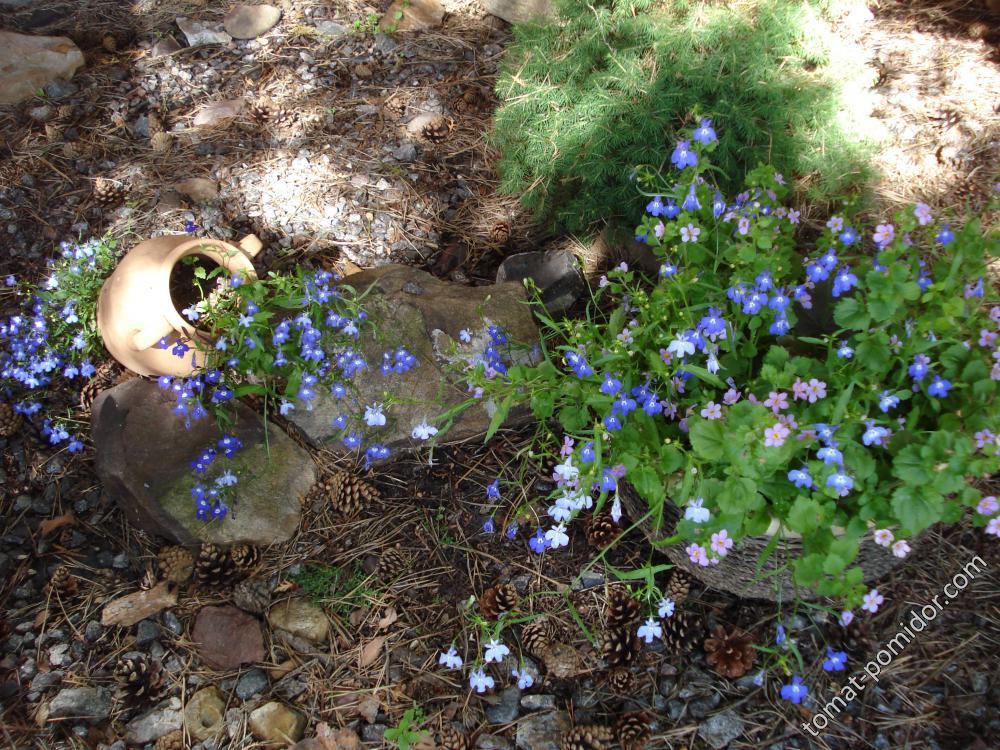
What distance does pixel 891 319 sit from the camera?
165 cm

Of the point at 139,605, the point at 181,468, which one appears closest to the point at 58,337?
the point at 181,468

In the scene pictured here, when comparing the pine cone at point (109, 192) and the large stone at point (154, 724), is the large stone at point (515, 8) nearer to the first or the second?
the pine cone at point (109, 192)

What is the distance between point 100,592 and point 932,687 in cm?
245

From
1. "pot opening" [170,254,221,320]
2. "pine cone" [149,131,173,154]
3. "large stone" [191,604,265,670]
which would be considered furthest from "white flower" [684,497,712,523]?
"pine cone" [149,131,173,154]

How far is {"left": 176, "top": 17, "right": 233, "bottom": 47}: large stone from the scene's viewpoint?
382 cm

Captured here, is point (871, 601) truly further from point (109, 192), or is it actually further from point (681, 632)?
point (109, 192)

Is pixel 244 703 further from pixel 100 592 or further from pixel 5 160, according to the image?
pixel 5 160

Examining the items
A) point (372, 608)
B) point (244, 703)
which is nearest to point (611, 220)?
point (372, 608)

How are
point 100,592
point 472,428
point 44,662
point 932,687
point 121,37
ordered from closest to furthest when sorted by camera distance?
point 932,687
point 44,662
point 100,592
point 472,428
point 121,37

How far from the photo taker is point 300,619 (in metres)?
2.24

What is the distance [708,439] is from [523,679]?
2.86 feet

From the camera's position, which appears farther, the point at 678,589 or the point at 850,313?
the point at 678,589

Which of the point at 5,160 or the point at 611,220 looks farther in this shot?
the point at 5,160

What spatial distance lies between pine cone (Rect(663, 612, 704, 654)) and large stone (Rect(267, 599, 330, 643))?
101 cm
